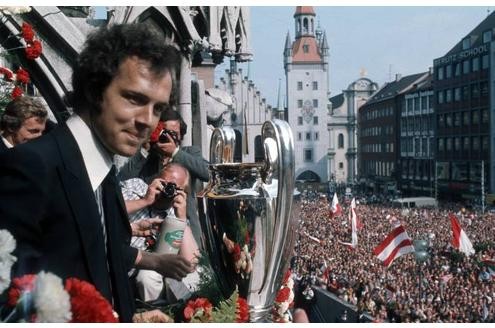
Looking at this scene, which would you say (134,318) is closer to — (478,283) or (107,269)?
(107,269)

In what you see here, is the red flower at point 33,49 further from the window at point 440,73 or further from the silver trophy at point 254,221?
the window at point 440,73

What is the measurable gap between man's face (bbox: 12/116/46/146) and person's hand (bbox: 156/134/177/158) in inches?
40.4

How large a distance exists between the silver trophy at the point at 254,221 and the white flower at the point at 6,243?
164 centimetres

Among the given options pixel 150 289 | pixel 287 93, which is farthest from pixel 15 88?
pixel 287 93

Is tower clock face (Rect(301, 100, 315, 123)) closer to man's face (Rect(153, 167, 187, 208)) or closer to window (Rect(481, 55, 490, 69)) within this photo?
window (Rect(481, 55, 490, 69))

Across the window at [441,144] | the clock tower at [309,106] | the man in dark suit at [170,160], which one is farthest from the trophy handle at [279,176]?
the clock tower at [309,106]

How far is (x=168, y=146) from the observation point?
528cm

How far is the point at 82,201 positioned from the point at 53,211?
111 mm

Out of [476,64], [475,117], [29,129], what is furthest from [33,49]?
[475,117]

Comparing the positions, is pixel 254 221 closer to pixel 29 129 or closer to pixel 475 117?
pixel 29 129

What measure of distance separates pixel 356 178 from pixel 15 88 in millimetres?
95852

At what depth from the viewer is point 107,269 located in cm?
256

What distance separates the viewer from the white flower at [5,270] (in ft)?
6.52
